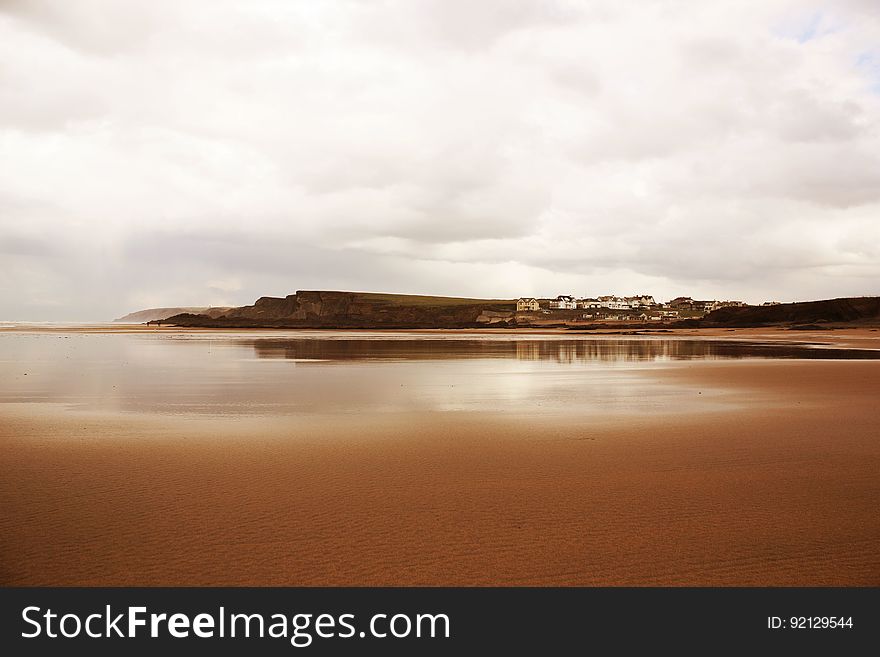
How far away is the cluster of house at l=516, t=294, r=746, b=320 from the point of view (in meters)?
145

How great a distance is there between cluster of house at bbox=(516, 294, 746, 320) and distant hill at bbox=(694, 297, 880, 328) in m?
34.3

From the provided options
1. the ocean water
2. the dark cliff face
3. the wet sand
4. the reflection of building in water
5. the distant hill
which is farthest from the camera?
the dark cliff face

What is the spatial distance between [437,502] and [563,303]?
546ft

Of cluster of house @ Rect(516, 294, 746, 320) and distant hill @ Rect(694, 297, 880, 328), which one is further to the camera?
cluster of house @ Rect(516, 294, 746, 320)

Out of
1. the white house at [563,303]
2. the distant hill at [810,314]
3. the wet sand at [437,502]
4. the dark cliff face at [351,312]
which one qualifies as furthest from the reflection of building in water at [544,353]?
the white house at [563,303]

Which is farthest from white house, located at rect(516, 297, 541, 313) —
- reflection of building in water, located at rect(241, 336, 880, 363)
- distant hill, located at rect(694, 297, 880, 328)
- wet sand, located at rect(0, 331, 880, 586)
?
wet sand, located at rect(0, 331, 880, 586)

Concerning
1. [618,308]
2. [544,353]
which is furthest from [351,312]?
[544,353]

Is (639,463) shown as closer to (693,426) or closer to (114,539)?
(693,426)

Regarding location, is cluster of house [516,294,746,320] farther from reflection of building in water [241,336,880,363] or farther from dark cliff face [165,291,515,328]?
reflection of building in water [241,336,880,363]

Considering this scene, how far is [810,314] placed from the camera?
95.1 metres

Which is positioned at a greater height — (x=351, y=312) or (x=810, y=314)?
(x=351, y=312)

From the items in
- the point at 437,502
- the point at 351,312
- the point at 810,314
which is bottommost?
the point at 437,502

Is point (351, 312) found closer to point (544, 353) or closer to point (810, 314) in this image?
point (810, 314)
